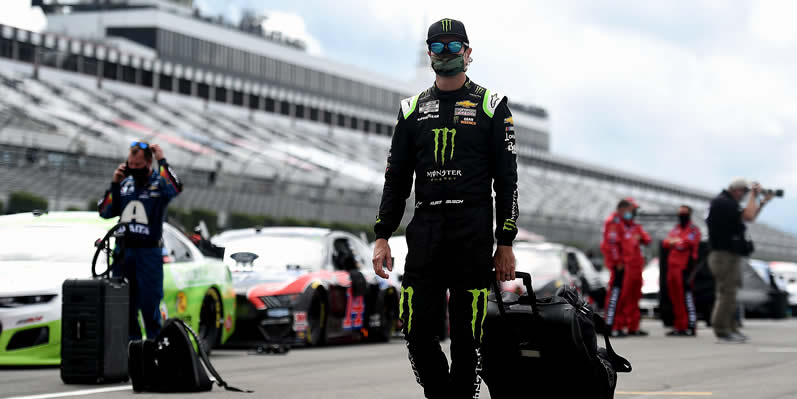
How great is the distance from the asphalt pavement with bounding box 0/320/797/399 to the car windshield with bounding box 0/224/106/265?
1093 mm

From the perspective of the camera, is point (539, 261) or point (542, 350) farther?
point (539, 261)

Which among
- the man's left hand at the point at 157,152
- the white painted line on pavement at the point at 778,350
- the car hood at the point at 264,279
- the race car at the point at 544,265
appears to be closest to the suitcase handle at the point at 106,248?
the man's left hand at the point at 157,152

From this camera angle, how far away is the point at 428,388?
5371mm

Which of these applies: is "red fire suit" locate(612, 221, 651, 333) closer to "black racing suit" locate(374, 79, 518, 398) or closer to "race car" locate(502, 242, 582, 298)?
"race car" locate(502, 242, 582, 298)

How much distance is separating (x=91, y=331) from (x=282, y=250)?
19.0 ft

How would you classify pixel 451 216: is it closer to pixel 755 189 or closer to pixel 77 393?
pixel 77 393

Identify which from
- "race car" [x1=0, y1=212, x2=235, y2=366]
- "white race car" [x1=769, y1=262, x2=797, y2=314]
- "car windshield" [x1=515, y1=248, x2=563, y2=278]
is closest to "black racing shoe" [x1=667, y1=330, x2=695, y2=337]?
"car windshield" [x1=515, y1=248, x2=563, y2=278]

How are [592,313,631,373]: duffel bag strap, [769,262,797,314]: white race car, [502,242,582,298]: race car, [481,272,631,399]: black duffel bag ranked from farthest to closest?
[769,262,797,314]: white race car < [502,242,582,298]: race car < [592,313,631,373]: duffel bag strap < [481,272,631,399]: black duffel bag

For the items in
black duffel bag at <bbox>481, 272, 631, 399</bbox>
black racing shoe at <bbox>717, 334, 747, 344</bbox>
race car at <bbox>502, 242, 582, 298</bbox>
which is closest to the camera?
black duffel bag at <bbox>481, 272, 631, 399</bbox>

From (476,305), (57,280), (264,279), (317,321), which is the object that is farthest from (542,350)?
(317,321)

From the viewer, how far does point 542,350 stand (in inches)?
223

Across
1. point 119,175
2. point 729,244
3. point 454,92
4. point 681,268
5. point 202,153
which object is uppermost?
point 202,153

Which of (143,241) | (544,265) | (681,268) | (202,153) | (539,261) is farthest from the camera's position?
(202,153)

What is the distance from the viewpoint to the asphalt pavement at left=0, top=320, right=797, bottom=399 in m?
7.84
